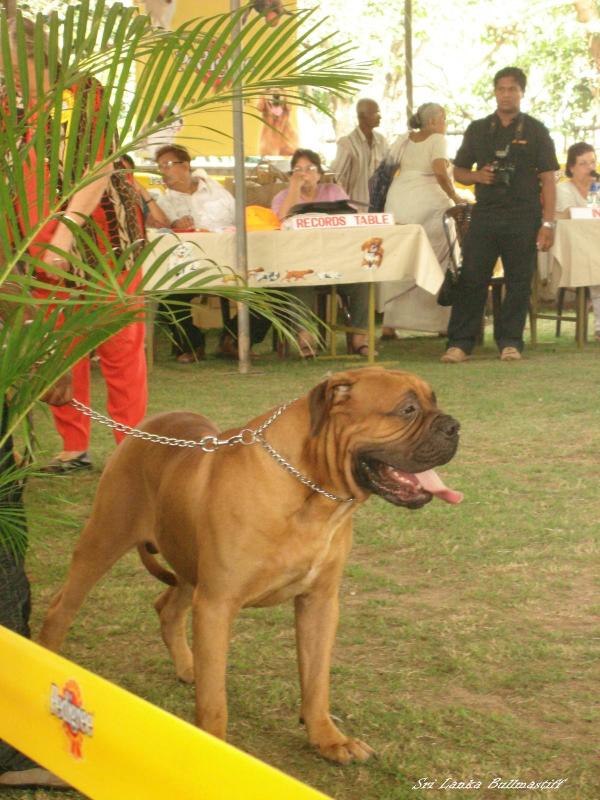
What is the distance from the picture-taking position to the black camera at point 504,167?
9.20m

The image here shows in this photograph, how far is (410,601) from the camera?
4.04 metres

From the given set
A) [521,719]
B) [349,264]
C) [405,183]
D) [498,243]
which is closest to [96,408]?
[349,264]

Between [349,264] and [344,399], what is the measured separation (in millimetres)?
6531

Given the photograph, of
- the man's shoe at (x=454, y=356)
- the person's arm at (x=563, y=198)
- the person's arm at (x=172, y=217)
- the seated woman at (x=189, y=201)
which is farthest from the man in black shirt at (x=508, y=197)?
the person's arm at (x=172, y=217)

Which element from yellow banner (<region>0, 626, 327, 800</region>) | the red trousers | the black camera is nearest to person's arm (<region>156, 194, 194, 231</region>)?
the black camera

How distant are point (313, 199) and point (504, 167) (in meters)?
1.79

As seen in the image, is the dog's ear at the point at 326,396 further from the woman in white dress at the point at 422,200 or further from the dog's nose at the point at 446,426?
the woman in white dress at the point at 422,200

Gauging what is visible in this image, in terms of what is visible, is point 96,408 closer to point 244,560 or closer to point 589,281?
point 589,281

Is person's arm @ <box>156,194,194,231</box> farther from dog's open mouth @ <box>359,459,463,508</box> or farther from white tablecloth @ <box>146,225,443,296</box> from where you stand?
dog's open mouth @ <box>359,459,463,508</box>

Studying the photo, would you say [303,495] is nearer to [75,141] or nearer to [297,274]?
[75,141]

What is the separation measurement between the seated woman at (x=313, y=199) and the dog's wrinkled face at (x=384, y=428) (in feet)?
23.9

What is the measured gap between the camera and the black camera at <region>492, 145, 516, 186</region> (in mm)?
9203

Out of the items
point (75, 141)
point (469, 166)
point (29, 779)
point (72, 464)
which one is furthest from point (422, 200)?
point (29, 779)

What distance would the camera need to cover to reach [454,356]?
9766 millimetres
